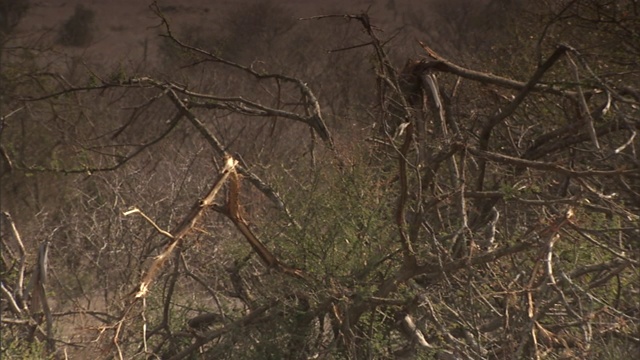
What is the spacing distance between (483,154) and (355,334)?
40.6 inches

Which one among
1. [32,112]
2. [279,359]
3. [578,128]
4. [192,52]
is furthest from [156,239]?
[32,112]

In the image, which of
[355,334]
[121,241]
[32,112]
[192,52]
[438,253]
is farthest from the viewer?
[32,112]

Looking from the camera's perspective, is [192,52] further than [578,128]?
Yes

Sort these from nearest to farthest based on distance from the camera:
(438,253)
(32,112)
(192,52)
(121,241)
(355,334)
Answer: (438,253) → (355,334) → (192,52) → (121,241) → (32,112)

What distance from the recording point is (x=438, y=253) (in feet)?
13.7

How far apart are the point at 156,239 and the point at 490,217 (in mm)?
3193

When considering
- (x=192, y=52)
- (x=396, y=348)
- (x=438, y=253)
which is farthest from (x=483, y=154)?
(x=192, y=52)

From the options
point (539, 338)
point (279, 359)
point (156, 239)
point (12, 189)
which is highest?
point (539, 338)

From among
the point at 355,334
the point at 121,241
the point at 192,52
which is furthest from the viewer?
the point at 121,241

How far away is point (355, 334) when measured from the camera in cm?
480

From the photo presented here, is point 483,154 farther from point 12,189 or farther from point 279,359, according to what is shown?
point 12,189

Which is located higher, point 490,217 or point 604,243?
point 604,243

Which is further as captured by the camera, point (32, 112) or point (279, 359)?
point (32, 112)

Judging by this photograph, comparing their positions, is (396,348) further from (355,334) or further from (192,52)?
(192,52)
